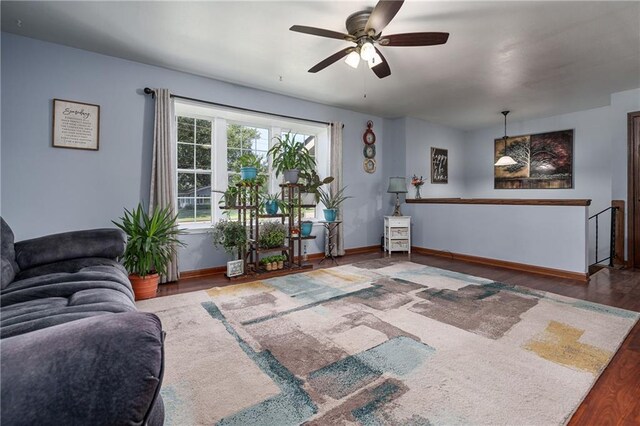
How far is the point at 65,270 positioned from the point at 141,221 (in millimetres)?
1622

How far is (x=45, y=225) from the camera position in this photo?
3104 millimetres

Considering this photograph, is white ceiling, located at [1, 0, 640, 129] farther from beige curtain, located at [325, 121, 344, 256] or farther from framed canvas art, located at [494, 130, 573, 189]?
framed canvas art, located at [494, 130, 573, 189]

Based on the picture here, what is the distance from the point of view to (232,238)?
3947mm

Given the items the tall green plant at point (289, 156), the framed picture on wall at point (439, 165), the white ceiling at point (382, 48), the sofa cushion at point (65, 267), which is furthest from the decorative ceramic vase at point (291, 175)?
the framed picture on wall at point (439, 165)

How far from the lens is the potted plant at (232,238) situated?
3.92 meters

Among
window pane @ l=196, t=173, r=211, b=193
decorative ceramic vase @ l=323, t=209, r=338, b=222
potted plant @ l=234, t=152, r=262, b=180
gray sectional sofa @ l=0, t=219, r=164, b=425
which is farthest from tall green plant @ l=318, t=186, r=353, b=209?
gray sectional sofa @ l=0, t=219, r=164, b=425

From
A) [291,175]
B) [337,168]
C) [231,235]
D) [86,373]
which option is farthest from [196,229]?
[86,373]

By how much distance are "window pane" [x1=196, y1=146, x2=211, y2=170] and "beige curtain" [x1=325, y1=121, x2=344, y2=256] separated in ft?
6.62

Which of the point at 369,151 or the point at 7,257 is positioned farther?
the point at 369,151

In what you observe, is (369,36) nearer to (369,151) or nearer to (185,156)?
(185,156)

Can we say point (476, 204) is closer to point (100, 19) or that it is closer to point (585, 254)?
point (585, 254)

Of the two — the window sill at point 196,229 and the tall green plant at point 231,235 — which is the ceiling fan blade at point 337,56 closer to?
the tall green plant at point 231,235

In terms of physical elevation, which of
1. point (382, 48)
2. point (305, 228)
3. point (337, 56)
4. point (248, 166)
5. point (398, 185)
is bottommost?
point (305, 228)

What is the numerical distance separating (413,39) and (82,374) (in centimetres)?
287
